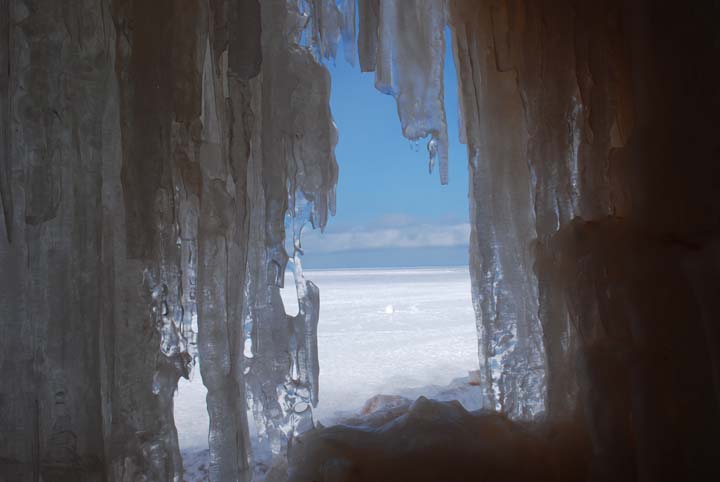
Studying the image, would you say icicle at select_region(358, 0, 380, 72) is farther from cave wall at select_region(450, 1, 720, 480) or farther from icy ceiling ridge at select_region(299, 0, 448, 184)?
cave wall at select_region(450, 1, 720, 480)

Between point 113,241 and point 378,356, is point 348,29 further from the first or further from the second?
point 378,356

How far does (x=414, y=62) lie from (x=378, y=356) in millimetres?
5522

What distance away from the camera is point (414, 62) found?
2.41m

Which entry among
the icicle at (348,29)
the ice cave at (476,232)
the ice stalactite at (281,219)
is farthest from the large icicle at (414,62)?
the ice cave at (476,232)

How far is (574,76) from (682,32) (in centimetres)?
36

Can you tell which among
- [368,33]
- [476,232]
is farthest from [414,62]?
[476,232]

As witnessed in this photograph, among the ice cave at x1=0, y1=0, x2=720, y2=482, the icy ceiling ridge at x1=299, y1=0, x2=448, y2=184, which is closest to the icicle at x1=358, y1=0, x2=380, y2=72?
the icy ceiling ridge at x1=299, y1=0, x2=448, y2=184

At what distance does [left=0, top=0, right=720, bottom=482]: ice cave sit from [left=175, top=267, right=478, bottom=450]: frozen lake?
233cm

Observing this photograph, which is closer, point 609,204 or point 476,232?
point 609,204

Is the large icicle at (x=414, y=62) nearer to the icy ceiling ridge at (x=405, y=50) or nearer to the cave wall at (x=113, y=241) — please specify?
the icy ceiling ridge at (x=405, y=50)

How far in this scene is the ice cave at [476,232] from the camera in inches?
52.9

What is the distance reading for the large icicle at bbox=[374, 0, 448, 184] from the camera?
2.39 metres

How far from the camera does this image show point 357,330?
9.78 metres

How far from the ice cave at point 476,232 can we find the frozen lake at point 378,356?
233 centimetres
